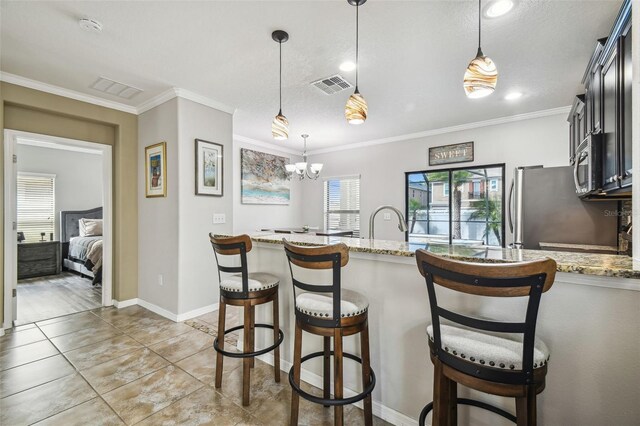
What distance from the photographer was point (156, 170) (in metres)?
3.61

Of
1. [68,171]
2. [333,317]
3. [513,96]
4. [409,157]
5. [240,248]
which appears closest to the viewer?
[333,317]

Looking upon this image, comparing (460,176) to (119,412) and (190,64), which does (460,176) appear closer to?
(190,64)

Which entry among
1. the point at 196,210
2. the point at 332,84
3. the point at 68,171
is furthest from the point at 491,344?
the point at 68,171

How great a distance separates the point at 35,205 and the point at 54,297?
284 centimetres

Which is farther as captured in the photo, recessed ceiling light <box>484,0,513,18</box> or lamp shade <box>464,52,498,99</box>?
recessed ceiling light <box>484,0,513,18</box>

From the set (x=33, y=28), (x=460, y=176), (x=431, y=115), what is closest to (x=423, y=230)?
(x=460, y=176)

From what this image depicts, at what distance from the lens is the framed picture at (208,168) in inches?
138

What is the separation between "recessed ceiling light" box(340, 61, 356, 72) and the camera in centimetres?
270

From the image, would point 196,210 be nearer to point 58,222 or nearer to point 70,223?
point 70,223

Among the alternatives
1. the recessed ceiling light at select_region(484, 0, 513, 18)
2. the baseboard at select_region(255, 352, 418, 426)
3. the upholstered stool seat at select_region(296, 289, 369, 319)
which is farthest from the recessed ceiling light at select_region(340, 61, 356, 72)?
the baseboard at select_region(255, 352, 418, 426)

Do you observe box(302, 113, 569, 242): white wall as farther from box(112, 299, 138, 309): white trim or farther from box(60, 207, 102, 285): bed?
box(60, 207, 102, 285): bed

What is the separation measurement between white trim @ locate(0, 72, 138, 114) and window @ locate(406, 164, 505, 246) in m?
4.50

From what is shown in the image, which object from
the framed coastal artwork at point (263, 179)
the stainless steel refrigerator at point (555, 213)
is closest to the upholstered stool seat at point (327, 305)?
the stainless steel refrigerator at point (555, 213)

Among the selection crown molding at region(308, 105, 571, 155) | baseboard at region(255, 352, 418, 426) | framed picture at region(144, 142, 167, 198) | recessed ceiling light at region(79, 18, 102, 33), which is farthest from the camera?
crown molding at region(308, 105, 571, 155)
